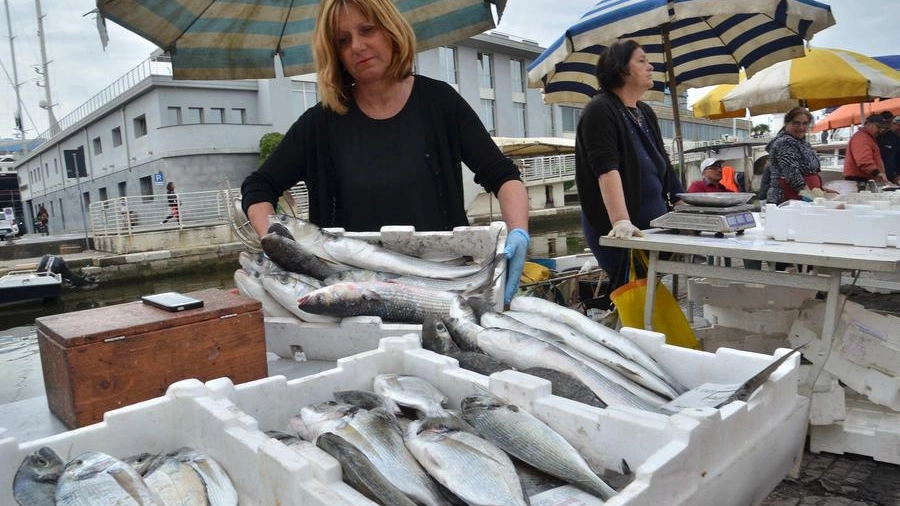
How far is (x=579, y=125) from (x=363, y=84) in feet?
5.37

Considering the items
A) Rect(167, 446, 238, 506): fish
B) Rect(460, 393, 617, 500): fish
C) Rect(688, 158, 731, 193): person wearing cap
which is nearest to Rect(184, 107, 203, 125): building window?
Rect(688, 158, 731, 193): person wearing cap

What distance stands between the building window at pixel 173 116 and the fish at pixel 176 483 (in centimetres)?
3043

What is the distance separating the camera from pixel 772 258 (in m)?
2.69

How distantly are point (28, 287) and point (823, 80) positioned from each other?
17.7m

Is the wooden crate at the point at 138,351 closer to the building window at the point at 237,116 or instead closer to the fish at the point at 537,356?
the fish at the point at 537,356

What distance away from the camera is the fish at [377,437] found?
1.22 metres

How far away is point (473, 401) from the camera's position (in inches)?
58.3

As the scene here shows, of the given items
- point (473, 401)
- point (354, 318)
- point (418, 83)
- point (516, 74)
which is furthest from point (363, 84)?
point (516, 74)

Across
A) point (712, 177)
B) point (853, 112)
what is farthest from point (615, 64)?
point (853, 112)

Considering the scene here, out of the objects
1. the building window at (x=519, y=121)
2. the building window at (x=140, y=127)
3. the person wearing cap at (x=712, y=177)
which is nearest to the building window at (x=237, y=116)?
the building window at (x=140, y=127)

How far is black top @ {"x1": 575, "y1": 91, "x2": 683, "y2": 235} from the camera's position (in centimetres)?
371

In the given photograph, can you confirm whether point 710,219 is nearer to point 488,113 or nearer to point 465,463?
point 465,463

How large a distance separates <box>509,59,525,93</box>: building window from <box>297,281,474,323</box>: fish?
1554 inches

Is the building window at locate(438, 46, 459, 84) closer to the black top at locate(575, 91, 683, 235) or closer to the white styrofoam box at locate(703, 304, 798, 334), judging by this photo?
the black top at locate(575, 91, 683, 235)
